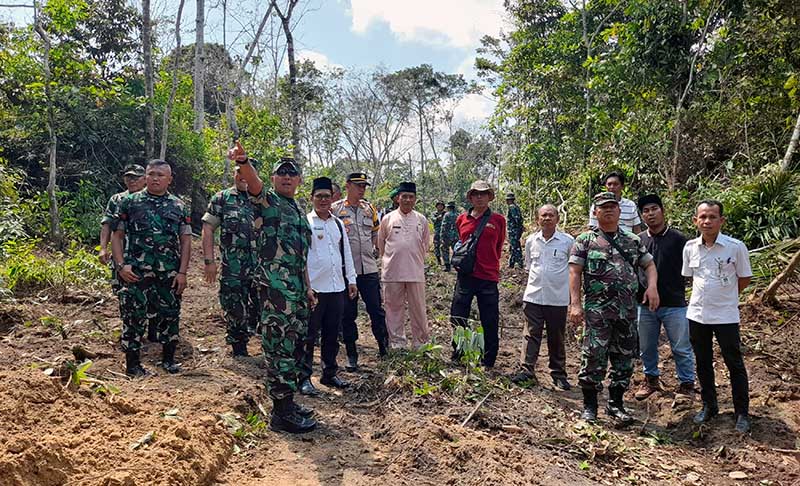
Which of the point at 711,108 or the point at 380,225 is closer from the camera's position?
the point at 380,225

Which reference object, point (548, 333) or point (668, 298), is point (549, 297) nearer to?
point (548, 333)

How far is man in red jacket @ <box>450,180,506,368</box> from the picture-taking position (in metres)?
5.18

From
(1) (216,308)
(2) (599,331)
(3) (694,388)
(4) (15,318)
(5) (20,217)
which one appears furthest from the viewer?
A: (5) (20,217)

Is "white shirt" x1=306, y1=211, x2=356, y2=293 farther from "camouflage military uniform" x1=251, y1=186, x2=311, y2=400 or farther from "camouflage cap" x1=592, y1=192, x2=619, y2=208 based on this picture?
"camouflage cap" x1=592, y1=192, x2=619, y2=208

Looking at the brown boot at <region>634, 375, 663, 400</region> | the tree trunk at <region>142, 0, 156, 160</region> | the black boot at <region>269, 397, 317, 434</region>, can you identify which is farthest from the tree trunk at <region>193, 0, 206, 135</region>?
the brown boot at <region>634, 375, 663, 400</region>

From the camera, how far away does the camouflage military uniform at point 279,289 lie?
11.1 ft

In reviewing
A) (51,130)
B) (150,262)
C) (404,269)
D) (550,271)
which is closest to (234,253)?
(150,262)

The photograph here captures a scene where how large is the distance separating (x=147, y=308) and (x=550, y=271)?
3.72 meters

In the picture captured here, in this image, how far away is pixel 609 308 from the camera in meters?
3.97

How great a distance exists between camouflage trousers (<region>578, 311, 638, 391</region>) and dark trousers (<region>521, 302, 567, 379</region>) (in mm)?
845

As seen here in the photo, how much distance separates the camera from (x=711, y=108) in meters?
9.02

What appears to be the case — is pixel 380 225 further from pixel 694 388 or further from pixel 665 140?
pixel 665 140

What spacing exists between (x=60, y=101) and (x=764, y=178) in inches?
497

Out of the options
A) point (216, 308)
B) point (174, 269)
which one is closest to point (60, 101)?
point (216, 308)
